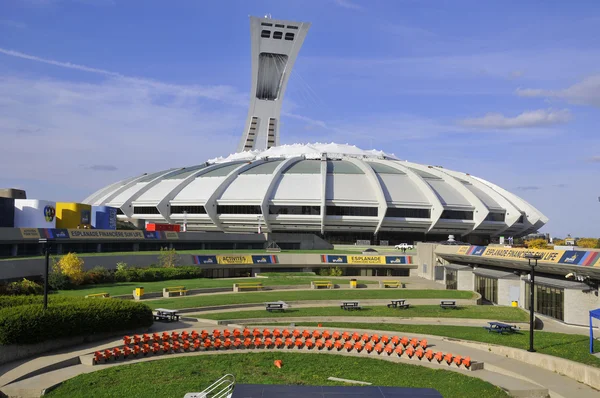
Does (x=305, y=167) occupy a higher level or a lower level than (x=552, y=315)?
higher

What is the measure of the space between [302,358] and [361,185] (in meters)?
56.1

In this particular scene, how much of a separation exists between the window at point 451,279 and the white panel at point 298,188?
28.8 m

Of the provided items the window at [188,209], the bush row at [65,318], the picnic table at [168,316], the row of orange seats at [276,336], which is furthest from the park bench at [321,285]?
the window at [188,209]

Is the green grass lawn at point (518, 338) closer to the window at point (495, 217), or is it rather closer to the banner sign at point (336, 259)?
the banner sign at point (336, 259)

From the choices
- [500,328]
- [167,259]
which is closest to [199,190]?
[167,259]

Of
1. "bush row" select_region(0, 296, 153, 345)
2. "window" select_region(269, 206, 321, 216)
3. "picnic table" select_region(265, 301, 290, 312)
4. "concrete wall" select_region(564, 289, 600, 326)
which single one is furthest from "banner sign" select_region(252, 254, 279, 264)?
"concrete wall" select_region(564, 289, 600, 326)

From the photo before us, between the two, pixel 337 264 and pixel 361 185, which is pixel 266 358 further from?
pixel 361 185

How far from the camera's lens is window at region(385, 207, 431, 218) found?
71.9 meters

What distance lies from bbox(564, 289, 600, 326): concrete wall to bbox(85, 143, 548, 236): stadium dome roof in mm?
41475

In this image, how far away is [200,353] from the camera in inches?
813

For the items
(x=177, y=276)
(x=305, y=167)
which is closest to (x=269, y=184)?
(x=305, y=167)

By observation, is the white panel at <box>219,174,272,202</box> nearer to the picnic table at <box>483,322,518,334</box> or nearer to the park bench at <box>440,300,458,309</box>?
the park bench at <box>440,300,458,309</box>

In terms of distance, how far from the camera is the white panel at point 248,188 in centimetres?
7244

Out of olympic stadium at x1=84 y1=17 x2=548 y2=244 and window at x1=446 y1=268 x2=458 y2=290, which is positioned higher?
olympic stadium at x1=84 y1=17 x2=548 y2=244
